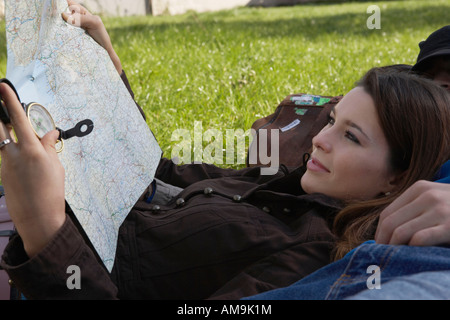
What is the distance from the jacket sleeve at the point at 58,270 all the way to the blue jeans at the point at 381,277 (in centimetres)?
47

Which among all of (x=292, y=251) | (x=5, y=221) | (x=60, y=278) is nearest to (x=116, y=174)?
(x=5, y=221)

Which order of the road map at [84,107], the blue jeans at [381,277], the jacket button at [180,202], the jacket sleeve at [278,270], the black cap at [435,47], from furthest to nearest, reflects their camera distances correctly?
1. the black cap at [435,47]
2. the jacket button at [180,202]
3. the road map at [84,107]
4. the jacket sleeve at [278,270]
5. the blue jeans at [381,277]

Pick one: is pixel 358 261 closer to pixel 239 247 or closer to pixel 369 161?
pixel 239 247

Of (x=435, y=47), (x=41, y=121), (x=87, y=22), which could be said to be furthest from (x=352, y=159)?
(x=87, y=22)

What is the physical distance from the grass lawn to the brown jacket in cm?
134

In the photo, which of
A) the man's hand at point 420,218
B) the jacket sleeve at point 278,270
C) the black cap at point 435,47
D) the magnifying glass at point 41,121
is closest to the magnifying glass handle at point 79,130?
the magnifying glass at point 41,121

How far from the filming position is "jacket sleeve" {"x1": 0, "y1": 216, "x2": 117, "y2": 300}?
1576mm

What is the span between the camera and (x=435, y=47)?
251 centimetres

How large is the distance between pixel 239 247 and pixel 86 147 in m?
0.59

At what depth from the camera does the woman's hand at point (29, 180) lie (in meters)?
1.52

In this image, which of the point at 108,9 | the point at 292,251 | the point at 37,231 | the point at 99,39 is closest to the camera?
the point at 37,231

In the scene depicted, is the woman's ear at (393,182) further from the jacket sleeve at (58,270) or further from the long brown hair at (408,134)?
the jacket sleeve at (58,270)

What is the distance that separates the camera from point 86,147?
1931 mm

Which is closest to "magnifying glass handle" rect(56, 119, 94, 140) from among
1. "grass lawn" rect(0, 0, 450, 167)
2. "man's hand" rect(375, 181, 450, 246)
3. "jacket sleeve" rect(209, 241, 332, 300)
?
"jacket sleeve" rect(209, 241, 332, 300)
